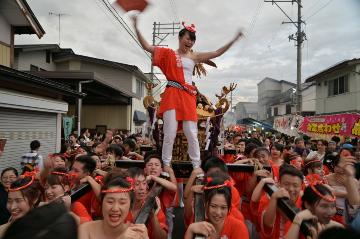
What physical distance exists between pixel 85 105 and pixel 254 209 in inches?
772

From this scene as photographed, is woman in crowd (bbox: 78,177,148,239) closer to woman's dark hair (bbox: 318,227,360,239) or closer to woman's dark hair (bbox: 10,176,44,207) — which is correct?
woman's dark hair (bbox: 10,176,44,207)

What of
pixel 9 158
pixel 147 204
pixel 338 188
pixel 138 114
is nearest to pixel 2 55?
pixel 9 158

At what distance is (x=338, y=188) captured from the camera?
389 centimetres

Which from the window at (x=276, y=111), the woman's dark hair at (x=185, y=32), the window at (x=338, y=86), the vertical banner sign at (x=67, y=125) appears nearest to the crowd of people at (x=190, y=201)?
the woman's dark hair at (x=185, y=32)

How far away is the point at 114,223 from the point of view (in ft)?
8.09

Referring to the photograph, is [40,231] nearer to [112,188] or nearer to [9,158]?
[112,188]

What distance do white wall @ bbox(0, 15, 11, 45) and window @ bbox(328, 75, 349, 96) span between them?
17.7 metres

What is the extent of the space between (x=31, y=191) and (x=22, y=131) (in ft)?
23.7

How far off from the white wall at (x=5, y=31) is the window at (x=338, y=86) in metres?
17.7

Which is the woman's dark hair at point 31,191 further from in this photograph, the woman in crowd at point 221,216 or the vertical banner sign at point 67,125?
the vertical banner sign at point 67,125

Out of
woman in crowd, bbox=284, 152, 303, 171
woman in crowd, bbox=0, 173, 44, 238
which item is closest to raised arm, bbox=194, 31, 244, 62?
woman in crowd, bbox=284, 152, 303, 171

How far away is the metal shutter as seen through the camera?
8906 millimetres

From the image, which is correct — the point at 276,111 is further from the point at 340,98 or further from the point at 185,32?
the point at 185,32

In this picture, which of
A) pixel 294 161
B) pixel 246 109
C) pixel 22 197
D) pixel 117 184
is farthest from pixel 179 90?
pixel 246 109
